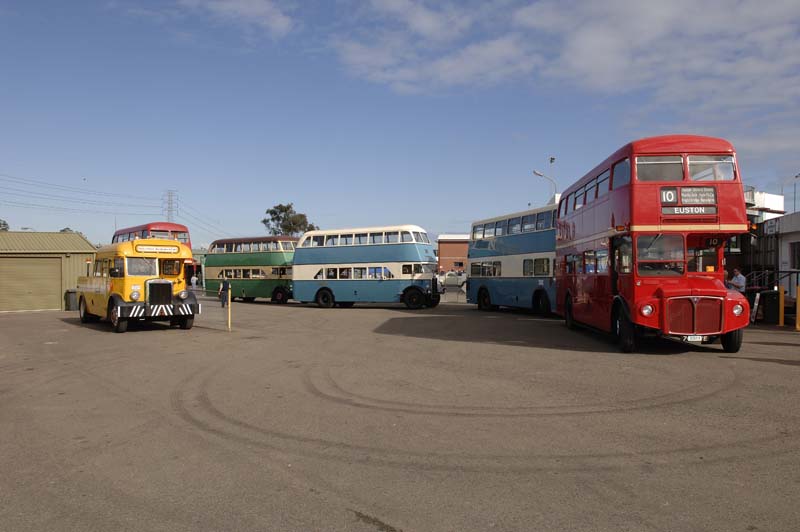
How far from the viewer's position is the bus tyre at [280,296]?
113ft

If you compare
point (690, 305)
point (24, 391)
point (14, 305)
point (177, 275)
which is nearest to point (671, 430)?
point (690, 305)

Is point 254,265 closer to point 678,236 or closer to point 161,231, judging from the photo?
point 161,231

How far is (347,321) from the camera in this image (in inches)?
842

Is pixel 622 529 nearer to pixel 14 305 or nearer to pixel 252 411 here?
pixel 252 411

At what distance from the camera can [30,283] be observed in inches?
1212

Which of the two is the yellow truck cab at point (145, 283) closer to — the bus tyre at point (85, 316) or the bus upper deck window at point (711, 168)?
the bus tyre at point (85, 316)

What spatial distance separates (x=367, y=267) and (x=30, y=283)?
1754 centimetres

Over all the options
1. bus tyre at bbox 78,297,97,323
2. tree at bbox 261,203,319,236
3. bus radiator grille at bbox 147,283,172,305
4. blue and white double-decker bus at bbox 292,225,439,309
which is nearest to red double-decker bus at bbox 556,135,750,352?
bus radiator grille at bbox 147,283,172,305

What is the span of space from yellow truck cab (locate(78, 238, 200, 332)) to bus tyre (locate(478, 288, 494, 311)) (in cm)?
1311

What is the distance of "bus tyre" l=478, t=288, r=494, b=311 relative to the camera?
26.6m

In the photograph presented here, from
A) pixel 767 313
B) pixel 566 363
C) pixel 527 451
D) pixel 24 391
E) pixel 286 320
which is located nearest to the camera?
pixel 527 451

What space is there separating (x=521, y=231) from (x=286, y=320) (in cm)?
984

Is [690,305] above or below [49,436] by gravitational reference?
above

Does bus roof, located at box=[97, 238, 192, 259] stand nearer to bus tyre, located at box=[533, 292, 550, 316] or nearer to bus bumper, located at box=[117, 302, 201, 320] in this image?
bus bumper, located at box=[117, 302, 201, 320]
